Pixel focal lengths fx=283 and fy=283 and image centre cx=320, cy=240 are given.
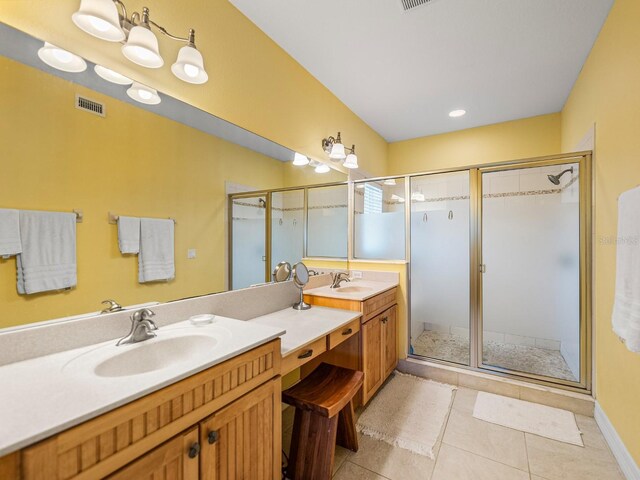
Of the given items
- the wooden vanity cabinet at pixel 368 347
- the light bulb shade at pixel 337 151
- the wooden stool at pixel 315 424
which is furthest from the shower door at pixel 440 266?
the wooden stool at pixel 315 424

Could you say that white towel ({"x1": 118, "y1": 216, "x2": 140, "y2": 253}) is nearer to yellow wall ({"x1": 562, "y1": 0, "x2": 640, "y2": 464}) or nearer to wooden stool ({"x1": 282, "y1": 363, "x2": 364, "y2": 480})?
wooden stool ({"x1": 282, "y1": 363, "x2": 364, "y2": 480})

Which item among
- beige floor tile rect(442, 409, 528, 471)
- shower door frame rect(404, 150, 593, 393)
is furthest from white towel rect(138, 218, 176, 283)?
shower door frame rect(404, 150, 593, 393)

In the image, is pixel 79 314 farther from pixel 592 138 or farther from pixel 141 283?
pixel 592 138

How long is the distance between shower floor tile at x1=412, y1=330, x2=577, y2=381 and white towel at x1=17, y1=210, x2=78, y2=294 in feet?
8.89

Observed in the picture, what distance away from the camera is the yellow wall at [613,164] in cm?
144

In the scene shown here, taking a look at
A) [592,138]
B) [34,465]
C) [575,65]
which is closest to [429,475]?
[34,465]

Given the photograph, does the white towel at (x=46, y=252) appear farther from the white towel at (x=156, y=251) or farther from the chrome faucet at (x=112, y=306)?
the white towel at (x=156, y=251)

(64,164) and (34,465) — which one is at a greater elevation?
(64,164)

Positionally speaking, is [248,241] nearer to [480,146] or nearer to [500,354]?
[500,354]

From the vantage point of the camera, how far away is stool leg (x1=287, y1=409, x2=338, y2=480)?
1.41 m

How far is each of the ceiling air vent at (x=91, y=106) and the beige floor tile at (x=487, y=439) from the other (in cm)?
250

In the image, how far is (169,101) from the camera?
4.52 feet

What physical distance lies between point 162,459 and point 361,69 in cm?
264

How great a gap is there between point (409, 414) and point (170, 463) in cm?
172
